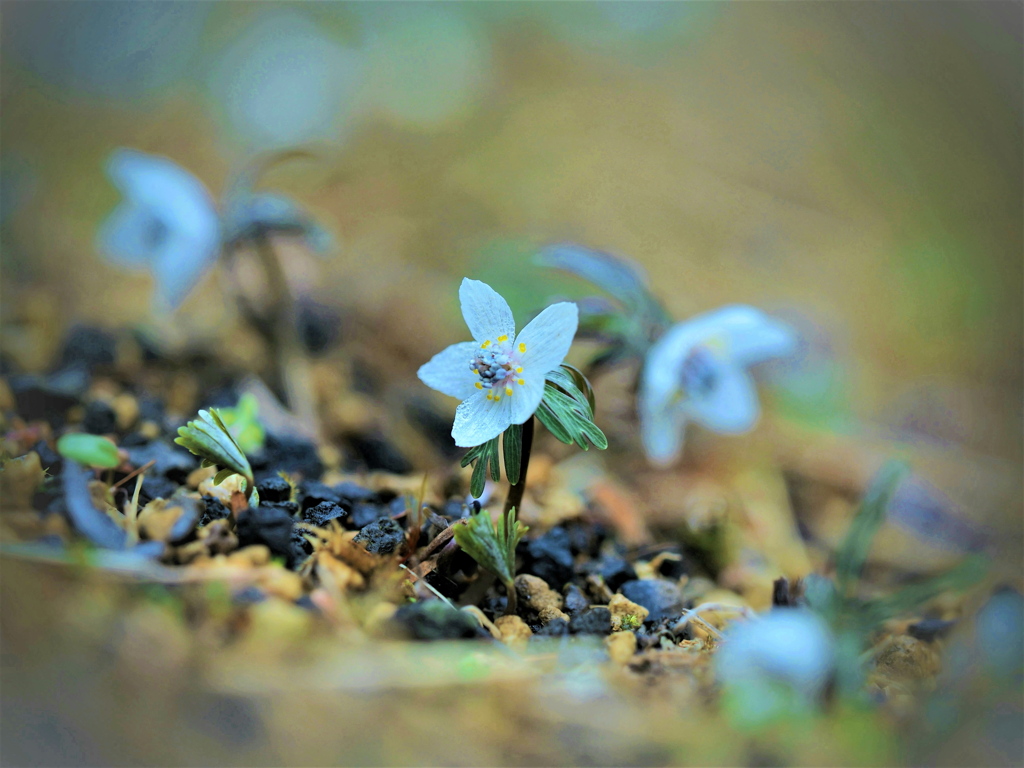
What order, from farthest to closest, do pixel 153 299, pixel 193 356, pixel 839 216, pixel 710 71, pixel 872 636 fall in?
pixel 710 71 → pixel 839 216 → pixel 153 299 → pixel 193 356 → pixel 872 636

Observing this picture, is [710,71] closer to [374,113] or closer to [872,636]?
[374,113]

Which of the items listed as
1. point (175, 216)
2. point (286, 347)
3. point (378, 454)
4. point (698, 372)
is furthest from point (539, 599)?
point (175, 216)

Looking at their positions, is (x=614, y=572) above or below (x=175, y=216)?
below

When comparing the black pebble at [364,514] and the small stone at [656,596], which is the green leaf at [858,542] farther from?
the black pebble at [364,514]

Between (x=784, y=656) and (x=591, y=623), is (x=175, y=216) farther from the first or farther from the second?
(x=784, y=656)

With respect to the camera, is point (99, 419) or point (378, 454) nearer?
point (99, 419)

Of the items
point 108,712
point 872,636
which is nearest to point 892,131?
point 872,636
